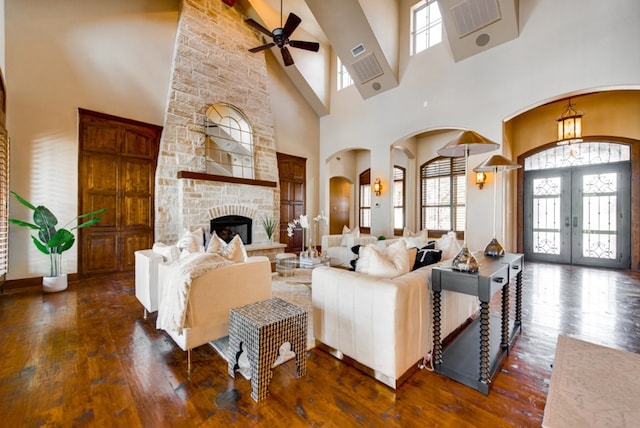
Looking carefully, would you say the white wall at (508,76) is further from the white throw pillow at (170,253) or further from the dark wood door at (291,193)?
the white throw pillow at (170,253)

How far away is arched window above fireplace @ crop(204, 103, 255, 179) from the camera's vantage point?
5996 millimetres

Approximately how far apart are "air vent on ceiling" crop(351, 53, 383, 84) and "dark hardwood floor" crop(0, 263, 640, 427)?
18.9 feet

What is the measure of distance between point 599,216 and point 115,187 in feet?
33.1

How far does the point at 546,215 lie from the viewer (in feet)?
21.4

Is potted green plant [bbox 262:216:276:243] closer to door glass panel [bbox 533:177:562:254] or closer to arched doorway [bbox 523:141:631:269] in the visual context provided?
arched doorway [bbox 523:141:631:269]

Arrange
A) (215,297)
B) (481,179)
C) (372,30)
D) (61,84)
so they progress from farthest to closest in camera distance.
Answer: (372,30), (481,179), (61,84), (215,297)

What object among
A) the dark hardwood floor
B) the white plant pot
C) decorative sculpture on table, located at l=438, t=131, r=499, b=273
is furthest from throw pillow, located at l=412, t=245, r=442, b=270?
the white plant pot

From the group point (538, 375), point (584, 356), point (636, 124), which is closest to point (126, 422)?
point (584, 356)

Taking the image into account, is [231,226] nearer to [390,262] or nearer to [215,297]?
[215,297]

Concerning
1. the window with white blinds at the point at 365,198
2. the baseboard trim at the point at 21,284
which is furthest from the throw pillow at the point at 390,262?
the window with white blinds at the point at 365,198

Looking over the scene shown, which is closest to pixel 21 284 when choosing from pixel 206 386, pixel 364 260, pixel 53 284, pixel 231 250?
pixel 53 284

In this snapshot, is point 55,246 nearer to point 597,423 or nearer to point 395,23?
point 597,423

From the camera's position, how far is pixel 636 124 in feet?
17.6

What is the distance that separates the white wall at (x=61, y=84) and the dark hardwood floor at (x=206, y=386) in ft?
6.63
